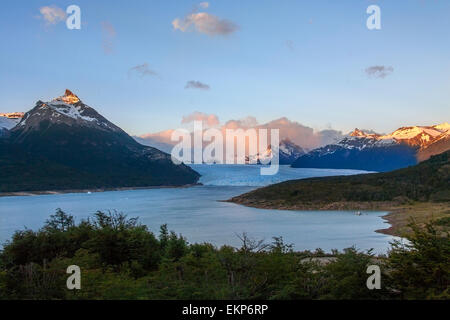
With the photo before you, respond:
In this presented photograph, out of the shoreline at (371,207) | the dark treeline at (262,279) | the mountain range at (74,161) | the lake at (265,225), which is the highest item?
the mountain range at (74,161)

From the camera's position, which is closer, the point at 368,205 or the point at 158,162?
the point at 368,205

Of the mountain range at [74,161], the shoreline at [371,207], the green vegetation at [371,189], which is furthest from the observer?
the mountain range at [74,161]

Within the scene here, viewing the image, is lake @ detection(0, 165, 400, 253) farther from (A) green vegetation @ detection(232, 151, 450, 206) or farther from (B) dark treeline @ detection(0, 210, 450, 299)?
(B) dark treeline @ detection(0, 210, 450, 299)

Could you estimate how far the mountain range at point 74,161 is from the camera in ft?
423

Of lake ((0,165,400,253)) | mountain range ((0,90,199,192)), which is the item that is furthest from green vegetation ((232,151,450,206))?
Answer: mountain range ((0,90,199,192))

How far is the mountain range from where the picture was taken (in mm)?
129000

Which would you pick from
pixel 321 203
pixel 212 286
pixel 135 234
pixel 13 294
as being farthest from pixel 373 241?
pixel 321 203

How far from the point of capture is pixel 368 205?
66.0 m

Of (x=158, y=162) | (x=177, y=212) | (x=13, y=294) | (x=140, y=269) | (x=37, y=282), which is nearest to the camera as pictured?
(x=13, y=294)

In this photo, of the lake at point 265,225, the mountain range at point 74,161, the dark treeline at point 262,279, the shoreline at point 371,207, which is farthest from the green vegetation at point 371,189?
the mountain range at point 74,161

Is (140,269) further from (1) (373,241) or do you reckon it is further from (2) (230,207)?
(2) (230,207)

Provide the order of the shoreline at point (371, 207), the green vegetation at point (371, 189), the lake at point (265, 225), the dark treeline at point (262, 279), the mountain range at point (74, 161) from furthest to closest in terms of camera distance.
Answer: the mountain range at point (74, 161)
the green vegetation at point (371, 189)
the shoreline at point (371, 207)
the lake at point (265, 225)
the dark treeline at point (262, 279)

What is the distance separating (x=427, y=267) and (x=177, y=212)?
55860 mm

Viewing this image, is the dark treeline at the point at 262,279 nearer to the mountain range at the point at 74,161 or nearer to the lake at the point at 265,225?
the lake at the point at 265,225
